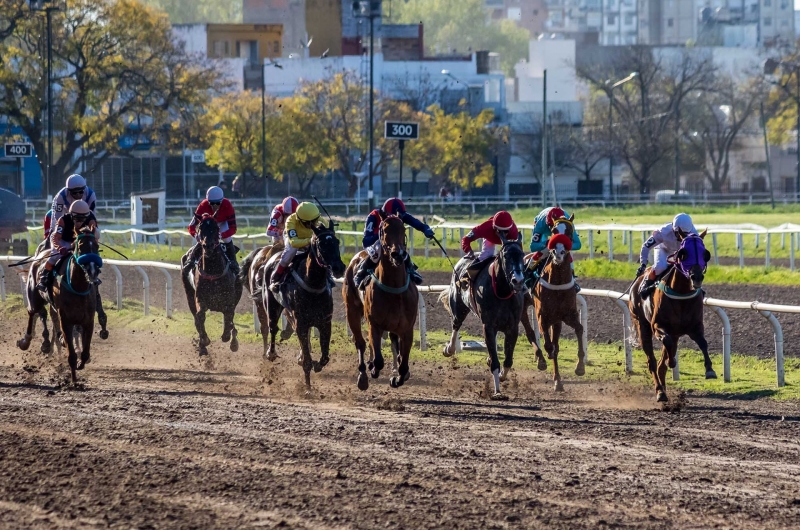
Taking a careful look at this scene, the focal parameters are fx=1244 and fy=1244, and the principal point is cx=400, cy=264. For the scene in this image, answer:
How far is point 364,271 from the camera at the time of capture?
37.8 ft

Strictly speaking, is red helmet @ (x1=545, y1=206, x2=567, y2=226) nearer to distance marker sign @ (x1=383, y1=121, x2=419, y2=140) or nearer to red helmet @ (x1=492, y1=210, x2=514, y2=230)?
red helmet @ (x1=492, y1=210, x2=514, y2=230)

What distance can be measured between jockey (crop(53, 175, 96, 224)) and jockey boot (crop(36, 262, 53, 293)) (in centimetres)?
73

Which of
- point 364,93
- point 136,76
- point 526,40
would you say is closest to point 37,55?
point 136,76

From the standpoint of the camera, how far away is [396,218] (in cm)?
1080

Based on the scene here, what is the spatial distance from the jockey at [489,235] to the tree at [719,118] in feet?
201

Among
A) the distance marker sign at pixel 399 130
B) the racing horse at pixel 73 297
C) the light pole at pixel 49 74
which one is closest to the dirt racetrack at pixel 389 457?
the racing horse at pixel 73 297

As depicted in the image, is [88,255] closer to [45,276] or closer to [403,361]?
[45,276]

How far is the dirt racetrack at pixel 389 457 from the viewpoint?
670cm

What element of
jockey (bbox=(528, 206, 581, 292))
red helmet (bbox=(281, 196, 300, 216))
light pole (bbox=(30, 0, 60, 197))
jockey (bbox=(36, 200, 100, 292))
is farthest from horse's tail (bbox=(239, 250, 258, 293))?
light pole (bbox=(30, 0, 60, 197))

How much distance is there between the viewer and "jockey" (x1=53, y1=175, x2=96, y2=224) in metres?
13.3

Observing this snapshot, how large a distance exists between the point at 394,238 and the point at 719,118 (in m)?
74.8

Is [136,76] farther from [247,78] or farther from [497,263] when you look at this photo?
[497,263]

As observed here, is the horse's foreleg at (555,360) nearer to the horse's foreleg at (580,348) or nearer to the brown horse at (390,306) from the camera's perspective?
the horse's foreleg at (580,348)

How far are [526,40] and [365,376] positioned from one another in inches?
6207
